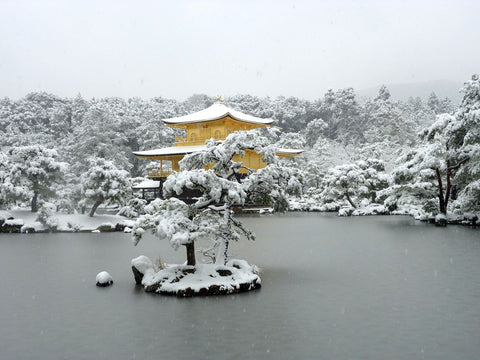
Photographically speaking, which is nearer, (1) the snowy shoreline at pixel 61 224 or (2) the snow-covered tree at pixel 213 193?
(2) the snow-covered tree at pixel 213 193

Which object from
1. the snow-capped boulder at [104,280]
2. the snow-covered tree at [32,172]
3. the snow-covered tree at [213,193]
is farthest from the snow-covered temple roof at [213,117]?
the snow-capped boulder at [104,280]

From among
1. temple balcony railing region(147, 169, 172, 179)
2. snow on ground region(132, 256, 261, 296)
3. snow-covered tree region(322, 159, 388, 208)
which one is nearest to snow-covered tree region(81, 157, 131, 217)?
temple balcony railing region(147, 169, 172, 179)

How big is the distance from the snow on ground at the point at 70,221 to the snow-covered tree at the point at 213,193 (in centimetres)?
1690

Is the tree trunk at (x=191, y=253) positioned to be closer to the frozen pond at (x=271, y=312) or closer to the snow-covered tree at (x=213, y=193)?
the snow-covered tree at (x=213, y=193)

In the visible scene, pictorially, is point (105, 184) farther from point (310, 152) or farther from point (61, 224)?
point (310, 152)

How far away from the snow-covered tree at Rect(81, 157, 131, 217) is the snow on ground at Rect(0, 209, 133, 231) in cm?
121

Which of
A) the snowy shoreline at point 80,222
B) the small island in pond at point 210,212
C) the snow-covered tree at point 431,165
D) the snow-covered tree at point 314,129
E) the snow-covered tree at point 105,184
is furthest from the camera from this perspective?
the snow-covered tree at point 314,129

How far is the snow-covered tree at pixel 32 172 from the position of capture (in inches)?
1077

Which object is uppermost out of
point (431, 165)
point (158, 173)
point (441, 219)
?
point (158, 173)

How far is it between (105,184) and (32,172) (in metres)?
4.32

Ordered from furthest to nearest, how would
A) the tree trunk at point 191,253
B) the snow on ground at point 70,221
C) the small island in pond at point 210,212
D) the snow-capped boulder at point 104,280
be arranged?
1. the snow on ground at point 70,221
2. the snow-capped boulder at point 104,280
3. the tree trunk at point 191,253
4. the small island in pond at point 210,212

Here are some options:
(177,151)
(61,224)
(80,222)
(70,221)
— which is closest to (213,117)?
(177,151)

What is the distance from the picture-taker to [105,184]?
91.1 ft

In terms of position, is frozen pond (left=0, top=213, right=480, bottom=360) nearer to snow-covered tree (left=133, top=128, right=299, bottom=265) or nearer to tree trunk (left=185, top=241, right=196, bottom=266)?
tree trunk (left=185, top=241, right=196, bottom=266)
